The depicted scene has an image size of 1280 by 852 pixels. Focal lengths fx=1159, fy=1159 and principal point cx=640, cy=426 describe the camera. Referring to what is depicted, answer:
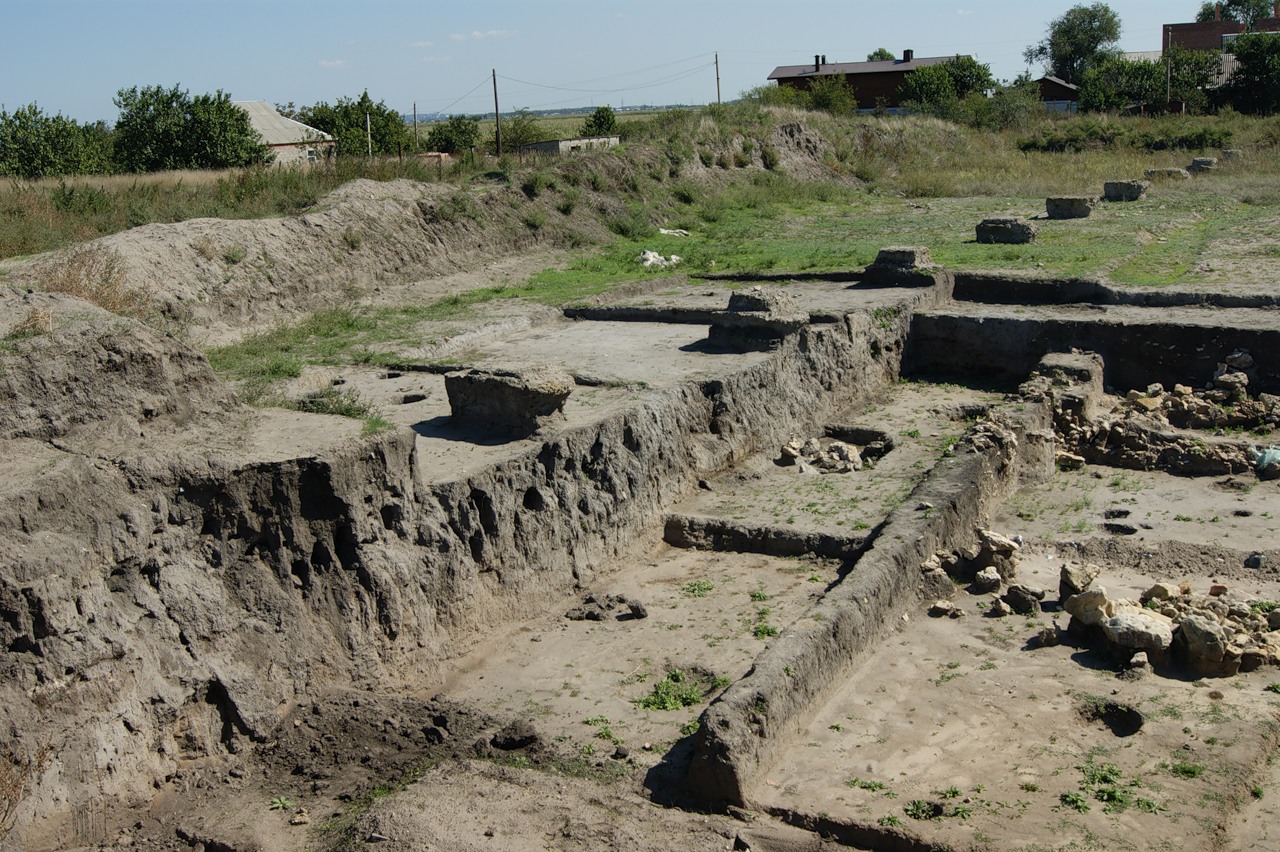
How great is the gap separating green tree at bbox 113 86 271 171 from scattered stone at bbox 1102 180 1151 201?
17048 mm

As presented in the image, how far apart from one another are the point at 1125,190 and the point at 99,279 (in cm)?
1839

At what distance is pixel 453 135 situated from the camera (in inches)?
1337

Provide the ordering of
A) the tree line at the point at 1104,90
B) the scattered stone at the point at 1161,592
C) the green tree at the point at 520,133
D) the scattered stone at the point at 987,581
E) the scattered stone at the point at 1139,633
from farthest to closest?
the tree line at the point at 1104,90 < the green tree at the point at 520,133 < the scattered stone at the point at 987,581 < the scattered stone at the point at 1161,592 < the scattered stone at the point at 1139,633

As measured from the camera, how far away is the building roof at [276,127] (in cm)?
3155

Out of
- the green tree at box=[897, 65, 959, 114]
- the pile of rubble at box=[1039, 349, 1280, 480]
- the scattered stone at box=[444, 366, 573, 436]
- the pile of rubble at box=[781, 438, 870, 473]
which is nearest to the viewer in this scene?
the scattered stone at box=[444, 366, 573, 436]

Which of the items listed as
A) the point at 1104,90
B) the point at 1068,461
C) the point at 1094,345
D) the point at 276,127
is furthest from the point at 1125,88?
the point at 1068,461

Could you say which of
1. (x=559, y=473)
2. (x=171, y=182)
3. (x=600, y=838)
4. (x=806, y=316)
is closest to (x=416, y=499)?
(x=559, y=473)

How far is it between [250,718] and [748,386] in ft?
19.2

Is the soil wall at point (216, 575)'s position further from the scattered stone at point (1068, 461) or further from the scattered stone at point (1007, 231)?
the scattered stone at point (1007, 231)

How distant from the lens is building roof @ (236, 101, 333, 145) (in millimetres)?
31547

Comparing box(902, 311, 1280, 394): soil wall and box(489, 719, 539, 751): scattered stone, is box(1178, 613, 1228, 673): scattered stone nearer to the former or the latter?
box(489, 719, 539, 751): scattered stone

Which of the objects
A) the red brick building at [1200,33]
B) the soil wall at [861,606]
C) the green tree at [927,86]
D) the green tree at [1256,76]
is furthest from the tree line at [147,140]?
the red brick building at [1200,33]

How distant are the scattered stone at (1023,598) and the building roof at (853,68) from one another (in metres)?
44.4

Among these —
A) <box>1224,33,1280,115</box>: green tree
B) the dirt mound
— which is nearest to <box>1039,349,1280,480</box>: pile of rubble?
the dirt mound
